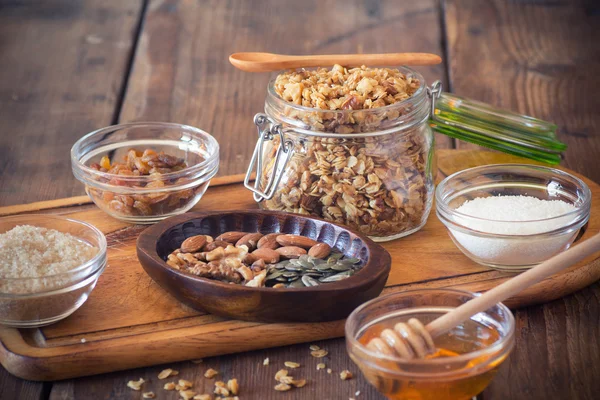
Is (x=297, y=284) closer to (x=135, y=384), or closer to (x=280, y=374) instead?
(x=280, y=374)

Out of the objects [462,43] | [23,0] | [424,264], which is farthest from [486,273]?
[23,0]

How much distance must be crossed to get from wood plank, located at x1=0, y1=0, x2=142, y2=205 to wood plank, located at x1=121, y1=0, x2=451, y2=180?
9 cm

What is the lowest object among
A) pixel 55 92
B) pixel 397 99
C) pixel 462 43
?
pixel 55 92

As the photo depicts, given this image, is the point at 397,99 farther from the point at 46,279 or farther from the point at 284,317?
the point at 46,279

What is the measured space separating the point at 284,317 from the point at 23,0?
7.07 ft

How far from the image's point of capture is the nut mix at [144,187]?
1.68 meters

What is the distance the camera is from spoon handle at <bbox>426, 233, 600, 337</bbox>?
119cm

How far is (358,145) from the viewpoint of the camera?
1.54 meters

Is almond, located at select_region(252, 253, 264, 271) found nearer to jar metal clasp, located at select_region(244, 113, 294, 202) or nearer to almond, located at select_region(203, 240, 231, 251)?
almond, located at select_region(203, 240, 231, 251)

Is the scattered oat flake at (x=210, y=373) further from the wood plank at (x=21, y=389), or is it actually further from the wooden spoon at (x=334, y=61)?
the wooden spoon at (x=334, y=61)

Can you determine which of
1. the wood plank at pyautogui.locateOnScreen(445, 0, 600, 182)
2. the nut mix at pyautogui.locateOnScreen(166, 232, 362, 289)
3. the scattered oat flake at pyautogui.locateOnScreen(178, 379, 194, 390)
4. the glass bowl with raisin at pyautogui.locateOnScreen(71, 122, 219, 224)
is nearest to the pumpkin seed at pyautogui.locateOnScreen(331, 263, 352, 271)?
the nut mix at pyautogui.locateOnScreen(166, 232, 362, 289)

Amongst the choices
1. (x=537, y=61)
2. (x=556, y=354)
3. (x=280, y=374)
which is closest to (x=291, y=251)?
(x=280, y=374)

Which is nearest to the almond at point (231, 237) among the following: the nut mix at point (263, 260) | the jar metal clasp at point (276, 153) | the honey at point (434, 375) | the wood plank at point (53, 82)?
the nut mix at point (263, 260)

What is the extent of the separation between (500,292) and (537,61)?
5.17 ft
